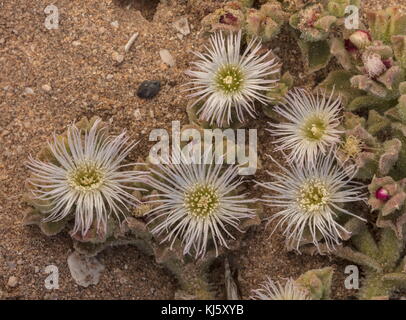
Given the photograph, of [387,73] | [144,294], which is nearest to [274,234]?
[144,294]

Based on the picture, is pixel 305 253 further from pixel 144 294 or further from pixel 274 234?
pixel 144 294

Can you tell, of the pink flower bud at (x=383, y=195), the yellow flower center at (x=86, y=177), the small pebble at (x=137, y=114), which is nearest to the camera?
the pink flower bud at (x=383, y=195)

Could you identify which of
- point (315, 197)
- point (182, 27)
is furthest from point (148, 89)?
point (315, 197)

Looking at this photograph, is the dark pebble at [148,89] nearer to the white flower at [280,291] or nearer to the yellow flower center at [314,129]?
the yellow flower center at [314,129]

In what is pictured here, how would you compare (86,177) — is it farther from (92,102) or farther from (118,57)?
(118,57)

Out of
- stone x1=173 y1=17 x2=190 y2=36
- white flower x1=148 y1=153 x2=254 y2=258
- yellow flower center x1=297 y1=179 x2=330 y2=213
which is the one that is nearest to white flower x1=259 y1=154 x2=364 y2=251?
yellow flower center x1=297 y1=179 x2=330 y2=213

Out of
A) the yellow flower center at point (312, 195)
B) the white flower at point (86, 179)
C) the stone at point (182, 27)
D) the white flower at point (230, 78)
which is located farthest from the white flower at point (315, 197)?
the stone at point (182, 27)

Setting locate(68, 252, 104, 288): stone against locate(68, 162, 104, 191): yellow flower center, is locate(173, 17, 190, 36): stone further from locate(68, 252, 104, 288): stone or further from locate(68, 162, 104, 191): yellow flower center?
locate(68, 252, 104, 288): stone
